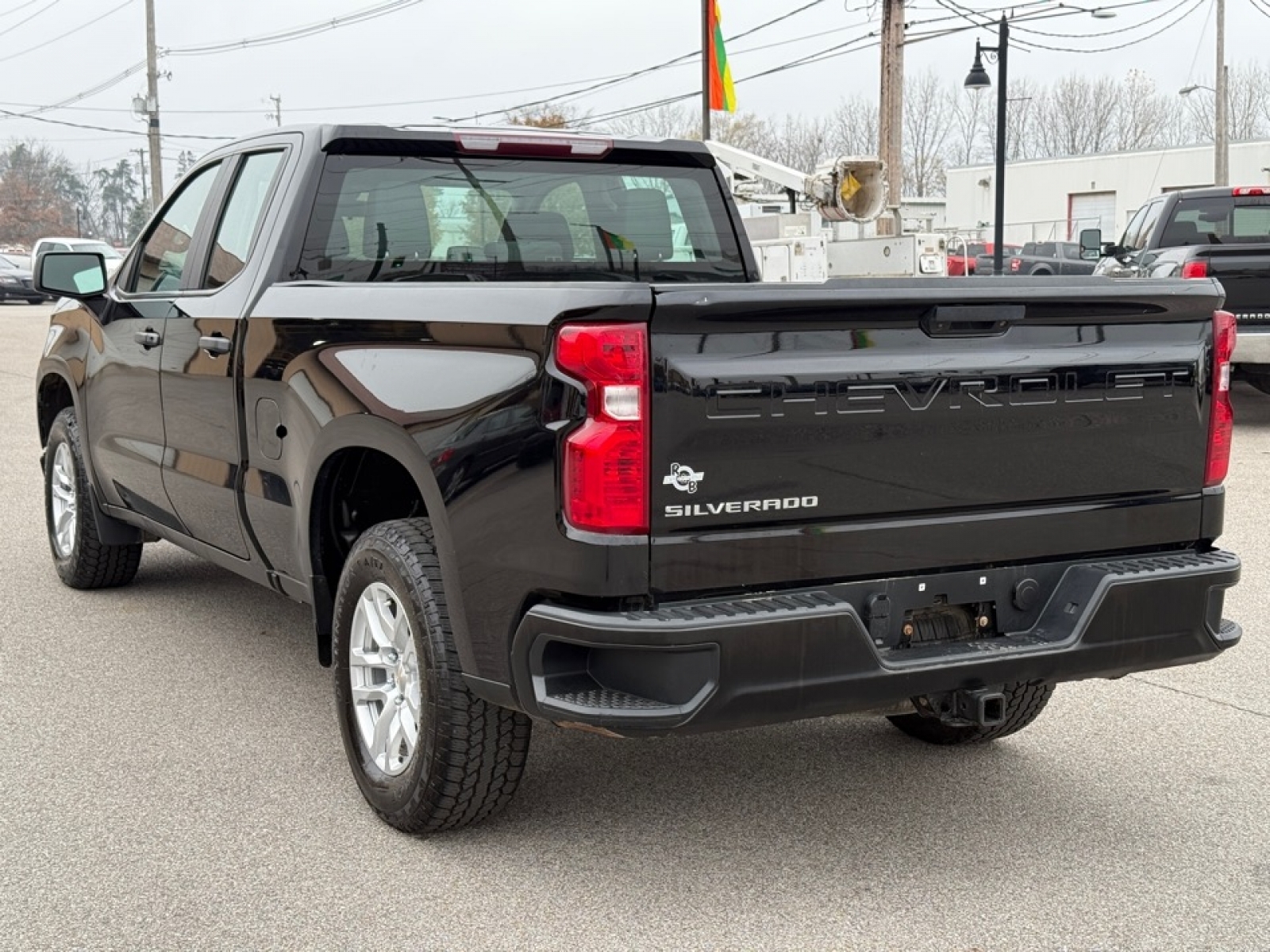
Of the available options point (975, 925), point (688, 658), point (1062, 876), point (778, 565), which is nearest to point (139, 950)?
point (688, 658)

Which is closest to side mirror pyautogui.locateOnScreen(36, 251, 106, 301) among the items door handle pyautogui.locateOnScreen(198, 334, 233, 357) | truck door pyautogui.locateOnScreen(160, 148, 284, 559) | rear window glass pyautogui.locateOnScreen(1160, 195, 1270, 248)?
truck door pyautogui.locateOnScreen(160, 148, 284, 559)

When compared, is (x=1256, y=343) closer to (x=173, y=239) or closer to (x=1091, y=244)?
(x=1091, y=244)

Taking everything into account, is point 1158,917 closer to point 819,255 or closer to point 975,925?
point 975,925

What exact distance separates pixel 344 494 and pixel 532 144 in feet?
4.77

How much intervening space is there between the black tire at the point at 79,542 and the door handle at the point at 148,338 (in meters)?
1.09

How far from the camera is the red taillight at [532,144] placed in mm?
5047

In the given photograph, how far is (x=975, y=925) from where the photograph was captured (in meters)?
3.48

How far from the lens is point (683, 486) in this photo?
325 cm

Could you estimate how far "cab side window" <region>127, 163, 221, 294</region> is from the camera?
560 cm

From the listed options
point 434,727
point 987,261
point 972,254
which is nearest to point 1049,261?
point 987,261

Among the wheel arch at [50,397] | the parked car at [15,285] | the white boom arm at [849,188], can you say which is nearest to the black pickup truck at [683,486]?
the wheel arch at [50,397]

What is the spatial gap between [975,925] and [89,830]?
233cm

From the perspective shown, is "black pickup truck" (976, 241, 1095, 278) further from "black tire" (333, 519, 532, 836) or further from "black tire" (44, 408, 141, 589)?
"black tire" (333, 519, 532, 836)

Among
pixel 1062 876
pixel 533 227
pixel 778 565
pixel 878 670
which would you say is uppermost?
pixel 533 227
